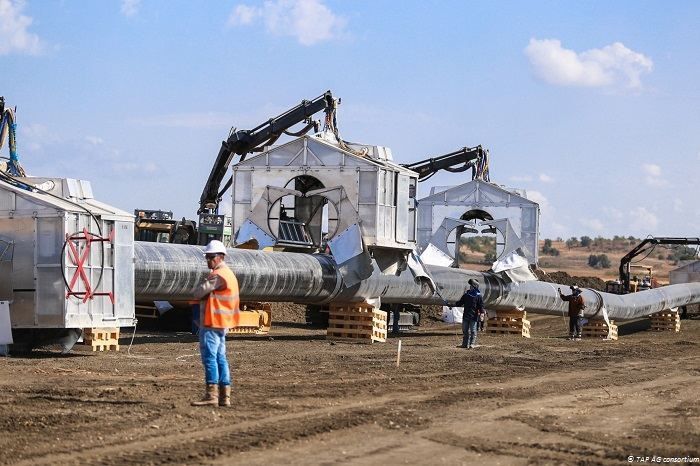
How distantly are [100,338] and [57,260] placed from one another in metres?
1.75

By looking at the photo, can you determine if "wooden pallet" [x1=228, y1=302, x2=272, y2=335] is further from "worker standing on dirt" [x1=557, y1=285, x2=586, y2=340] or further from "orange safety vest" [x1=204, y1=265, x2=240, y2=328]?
"orange safety vest" [x1=204, y1=265, x2=240, y2=328]

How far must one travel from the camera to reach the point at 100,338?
1962 cm

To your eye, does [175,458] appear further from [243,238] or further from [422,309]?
[422,309]

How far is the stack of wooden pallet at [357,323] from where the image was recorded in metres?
26.5

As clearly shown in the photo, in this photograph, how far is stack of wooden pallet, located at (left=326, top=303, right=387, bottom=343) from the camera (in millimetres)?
26500

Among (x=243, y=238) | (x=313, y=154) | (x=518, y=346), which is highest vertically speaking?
(x=313, y=154)

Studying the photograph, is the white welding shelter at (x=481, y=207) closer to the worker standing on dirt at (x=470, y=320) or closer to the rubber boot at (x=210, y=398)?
the worker standing on dirt at (x=470, y=320)

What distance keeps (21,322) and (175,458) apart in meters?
10.5

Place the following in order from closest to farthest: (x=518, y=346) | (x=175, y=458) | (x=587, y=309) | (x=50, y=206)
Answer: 1. (x=175, y=458)
2. (x=50, y=206)
3. (x=518, y=346)
4. (x=587, y=309)

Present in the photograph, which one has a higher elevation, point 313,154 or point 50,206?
point 313,154

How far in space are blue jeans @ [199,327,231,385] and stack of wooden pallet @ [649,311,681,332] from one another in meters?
30.5

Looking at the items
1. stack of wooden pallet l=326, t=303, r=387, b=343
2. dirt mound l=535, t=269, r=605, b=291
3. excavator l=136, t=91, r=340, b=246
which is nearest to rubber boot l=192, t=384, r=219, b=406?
stack of wooden pallet l=326, t=303, r=387, b=343

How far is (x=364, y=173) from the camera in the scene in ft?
90.1

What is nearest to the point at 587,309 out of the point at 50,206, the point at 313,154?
the point at 313,154
